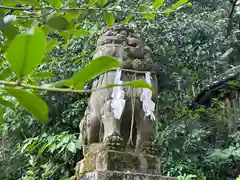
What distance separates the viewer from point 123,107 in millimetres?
1779

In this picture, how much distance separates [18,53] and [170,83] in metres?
2.93

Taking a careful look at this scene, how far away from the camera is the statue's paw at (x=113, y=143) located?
1.60 meters

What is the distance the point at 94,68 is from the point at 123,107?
1.48 meters

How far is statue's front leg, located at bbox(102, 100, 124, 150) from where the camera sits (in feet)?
5.29

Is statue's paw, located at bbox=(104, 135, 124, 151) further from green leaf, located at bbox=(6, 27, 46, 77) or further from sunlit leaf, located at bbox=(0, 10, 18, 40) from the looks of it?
green leaf, located at bbox=(6, 27, 46, 77)

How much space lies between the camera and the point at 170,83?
313cm

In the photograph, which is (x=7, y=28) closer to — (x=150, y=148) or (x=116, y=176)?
(x=116, y=176)

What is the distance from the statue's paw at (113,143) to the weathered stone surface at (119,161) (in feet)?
0.07

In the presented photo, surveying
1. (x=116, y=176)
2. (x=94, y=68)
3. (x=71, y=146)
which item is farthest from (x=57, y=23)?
(x=71, y=146)

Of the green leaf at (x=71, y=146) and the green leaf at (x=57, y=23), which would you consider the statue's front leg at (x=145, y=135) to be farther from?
the green leaf at (x=57, y=23)

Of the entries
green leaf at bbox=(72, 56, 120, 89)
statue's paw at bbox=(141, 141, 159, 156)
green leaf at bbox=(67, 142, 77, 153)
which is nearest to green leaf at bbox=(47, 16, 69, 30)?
green leaf at bbox=(72, 56, 120, 89)

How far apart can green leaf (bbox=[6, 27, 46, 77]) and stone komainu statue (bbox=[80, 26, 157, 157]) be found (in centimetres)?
138

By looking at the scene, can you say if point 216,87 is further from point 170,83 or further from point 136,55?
point 136,55

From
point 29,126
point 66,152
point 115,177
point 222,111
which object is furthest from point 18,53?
point 222,111
